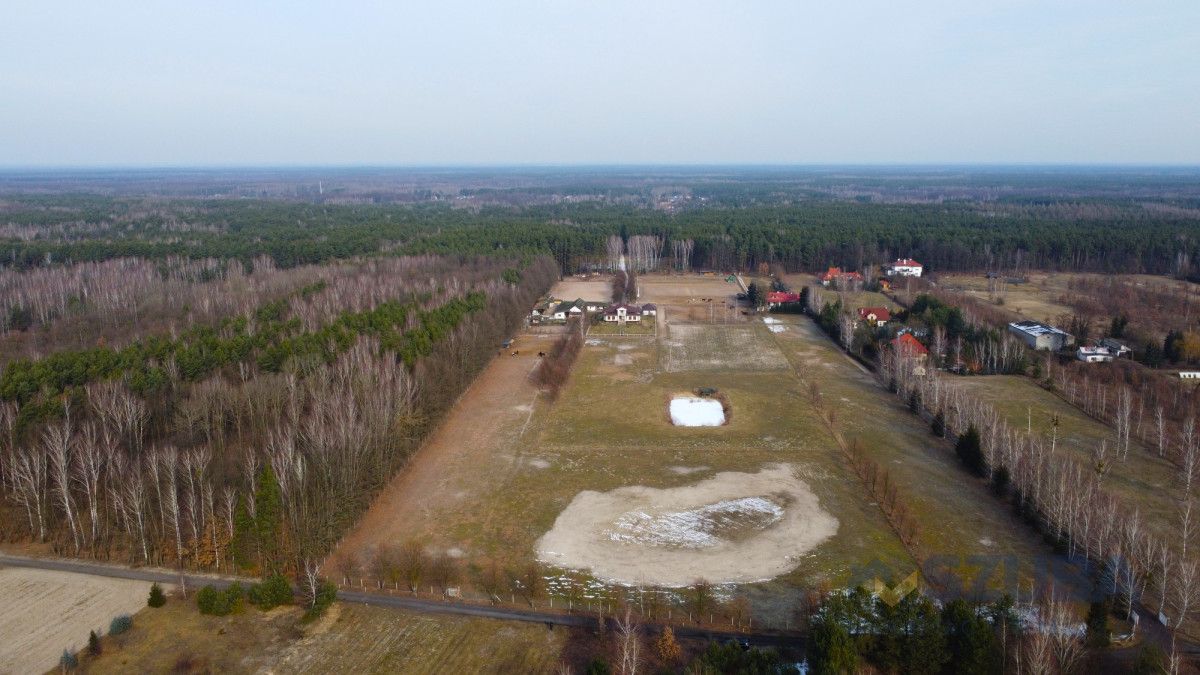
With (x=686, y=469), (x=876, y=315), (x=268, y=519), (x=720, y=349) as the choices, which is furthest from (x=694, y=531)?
(x=876, y=315)

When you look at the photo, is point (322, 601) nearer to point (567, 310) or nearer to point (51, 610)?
point (51, 610)

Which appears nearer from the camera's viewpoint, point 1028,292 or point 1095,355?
point 1095,355

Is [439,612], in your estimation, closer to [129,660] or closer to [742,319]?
[129,660]

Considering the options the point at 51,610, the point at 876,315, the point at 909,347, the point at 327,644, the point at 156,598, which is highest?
the point at 876,315

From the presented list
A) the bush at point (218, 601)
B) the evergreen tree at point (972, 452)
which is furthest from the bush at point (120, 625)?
the evergreen tree at point (972, 452)

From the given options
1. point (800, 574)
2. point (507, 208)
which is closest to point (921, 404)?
point (800, 574)

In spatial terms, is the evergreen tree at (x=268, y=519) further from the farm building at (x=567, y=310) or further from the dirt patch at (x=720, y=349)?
the farm building at (x=567, y=310)

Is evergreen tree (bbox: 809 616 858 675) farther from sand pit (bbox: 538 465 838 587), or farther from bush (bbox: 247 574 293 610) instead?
bush (bbox: 247 574 293 610)
